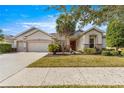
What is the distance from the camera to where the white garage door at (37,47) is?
1503cm

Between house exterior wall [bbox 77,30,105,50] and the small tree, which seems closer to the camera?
house exterior wall [bbox 77,30,105,50]

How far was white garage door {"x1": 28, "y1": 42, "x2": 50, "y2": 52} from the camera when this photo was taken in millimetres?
15031

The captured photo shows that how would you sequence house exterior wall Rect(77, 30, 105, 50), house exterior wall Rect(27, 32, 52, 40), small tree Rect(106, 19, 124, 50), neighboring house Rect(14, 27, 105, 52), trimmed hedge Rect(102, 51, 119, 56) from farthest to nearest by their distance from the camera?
small tree Rect(106, 19, 124, 50)
house exterior wall Rect(77, 30, 105, 50)
house exterior wall Rect(27, 32, 52, 40)
neighboring house Rect(14, 27, 105, 52)
trimmed hedge Rect(102, 51, 119, 56)

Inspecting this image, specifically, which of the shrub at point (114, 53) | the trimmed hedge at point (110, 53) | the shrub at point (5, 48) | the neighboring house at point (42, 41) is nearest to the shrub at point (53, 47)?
the neighboring house at point (42, 41)

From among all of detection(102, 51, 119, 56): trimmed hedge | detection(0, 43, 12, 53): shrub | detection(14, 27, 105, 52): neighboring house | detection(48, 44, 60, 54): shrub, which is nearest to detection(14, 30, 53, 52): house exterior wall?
detection(14, 27, 105, 52): neighboring house

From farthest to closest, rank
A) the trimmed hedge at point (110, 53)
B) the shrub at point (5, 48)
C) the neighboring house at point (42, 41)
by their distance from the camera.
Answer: the shrub at point (5, 48) → the neighboring house at point (42, 41) → the trimmed hedge at point (110, 53)

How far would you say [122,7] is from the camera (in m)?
8.09

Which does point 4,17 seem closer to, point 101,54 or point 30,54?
point 30,54

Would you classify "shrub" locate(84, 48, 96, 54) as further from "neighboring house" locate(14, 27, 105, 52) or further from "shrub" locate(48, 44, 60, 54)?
"shrub" locate(48, 44, 60, 54)

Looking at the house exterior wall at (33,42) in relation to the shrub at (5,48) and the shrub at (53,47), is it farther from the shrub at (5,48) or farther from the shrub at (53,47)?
the shrub at (5,48)

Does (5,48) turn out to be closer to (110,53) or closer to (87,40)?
(87,40)
